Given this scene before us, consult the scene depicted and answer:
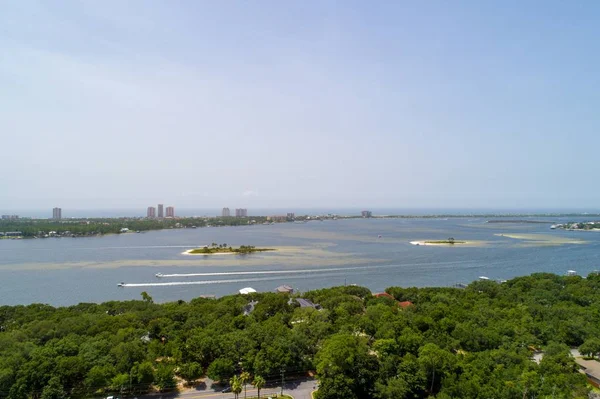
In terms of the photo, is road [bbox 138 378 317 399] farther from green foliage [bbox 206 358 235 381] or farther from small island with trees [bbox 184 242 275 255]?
small island with trees [bbox 184 242 275 255]

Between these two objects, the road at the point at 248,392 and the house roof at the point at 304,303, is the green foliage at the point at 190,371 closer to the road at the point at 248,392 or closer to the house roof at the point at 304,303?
the road at the point at 248,392

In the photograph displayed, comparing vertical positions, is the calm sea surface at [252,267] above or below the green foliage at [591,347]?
below

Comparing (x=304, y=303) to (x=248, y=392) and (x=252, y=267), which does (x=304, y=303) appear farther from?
(x=252, y=267)

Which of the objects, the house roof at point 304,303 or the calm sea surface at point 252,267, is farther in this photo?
the calm sea surface at point 252,267

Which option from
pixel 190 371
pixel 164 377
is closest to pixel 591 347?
pixel 190 371

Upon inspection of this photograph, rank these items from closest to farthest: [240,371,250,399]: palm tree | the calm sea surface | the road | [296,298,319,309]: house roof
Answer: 1. [240,371,250,399]: palm tree
2. the road
3. [296,298,319,309]: house roof
4. the calm sea surface

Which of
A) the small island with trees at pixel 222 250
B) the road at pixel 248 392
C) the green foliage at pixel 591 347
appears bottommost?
the road at pixel 248 392

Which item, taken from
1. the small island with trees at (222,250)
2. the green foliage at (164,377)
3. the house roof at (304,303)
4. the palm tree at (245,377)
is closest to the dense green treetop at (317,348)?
the green foliage at (164,377)

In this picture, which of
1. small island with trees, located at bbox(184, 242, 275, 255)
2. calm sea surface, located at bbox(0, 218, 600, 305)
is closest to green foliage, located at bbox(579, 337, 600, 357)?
calm sea surface, located at bbox(0, 218, 600, 305)
